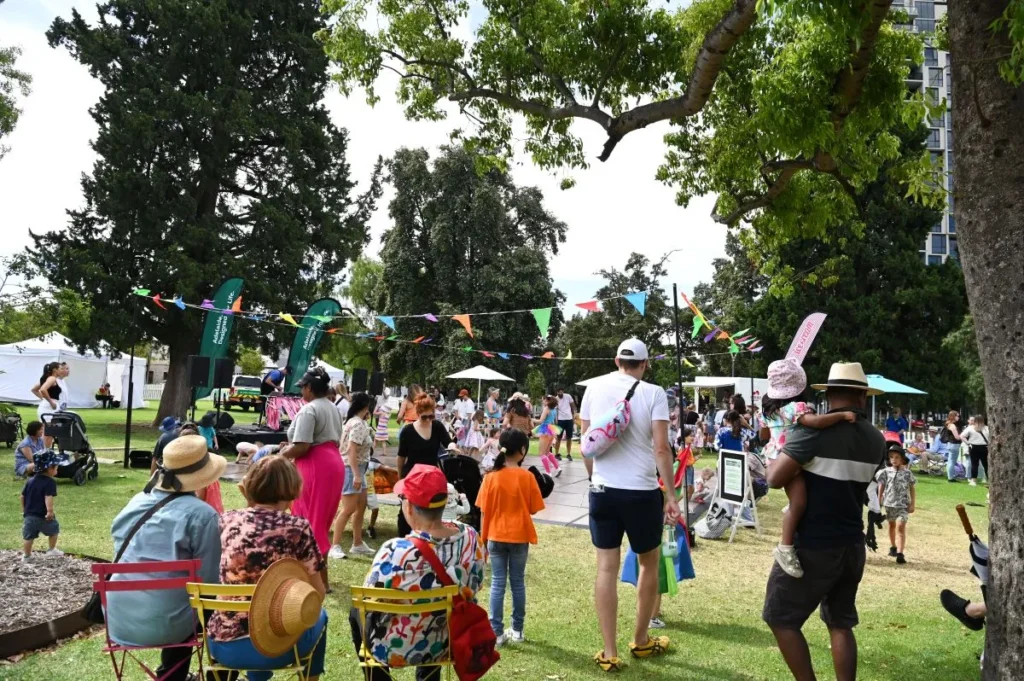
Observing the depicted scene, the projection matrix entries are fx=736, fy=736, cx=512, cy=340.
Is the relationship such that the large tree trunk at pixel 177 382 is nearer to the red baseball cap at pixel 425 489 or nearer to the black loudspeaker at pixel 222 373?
the black loudspeaker at pixel 222 373

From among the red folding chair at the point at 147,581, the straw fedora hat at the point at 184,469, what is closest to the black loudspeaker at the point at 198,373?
the straw fedora hat at the point at 184,469

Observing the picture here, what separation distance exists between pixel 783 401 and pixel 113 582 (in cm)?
307

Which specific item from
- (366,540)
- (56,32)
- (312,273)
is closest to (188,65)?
(56,32)

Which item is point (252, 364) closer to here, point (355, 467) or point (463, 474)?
point (355, 467)

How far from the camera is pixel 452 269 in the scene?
3725cm

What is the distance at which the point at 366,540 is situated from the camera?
7.69 meters

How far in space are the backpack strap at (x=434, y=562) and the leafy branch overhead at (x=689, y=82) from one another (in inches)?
170

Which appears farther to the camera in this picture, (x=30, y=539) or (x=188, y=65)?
(x=188, y=65)

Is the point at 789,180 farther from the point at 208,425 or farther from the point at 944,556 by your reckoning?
the point at 208,425

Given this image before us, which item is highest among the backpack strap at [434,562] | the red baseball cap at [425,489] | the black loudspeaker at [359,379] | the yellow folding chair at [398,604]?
the black loudspeaker at [359,379]

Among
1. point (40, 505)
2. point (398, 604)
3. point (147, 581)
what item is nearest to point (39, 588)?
point (40, 505)

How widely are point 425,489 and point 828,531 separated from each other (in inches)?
72.6

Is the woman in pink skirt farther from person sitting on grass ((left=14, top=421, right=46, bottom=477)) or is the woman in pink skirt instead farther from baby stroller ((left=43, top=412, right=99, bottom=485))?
baby stroller ((left=43, top=412, right=99, bottom=485))

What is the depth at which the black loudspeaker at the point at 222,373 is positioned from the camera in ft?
49.7
